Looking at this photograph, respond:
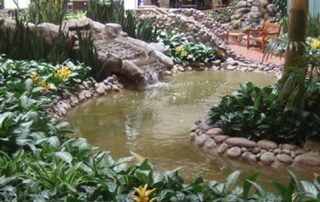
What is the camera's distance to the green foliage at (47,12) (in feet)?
35.4

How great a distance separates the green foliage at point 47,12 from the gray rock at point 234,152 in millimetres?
6377

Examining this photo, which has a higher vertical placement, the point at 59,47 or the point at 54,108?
the point at 59,47

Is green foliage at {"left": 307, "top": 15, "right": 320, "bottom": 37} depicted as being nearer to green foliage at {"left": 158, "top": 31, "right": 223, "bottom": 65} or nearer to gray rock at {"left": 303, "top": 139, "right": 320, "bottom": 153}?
green foliage at {"left": 158, "top": 31, "right": 223, "bottom": 65}

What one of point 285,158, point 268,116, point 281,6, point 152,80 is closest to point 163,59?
point 152,80

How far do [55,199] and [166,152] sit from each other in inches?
94.1

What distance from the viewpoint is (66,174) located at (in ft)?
10.8

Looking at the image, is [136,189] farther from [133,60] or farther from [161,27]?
[161,27]

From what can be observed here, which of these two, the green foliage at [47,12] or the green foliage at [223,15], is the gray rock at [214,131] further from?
the green foliage at [223,15]

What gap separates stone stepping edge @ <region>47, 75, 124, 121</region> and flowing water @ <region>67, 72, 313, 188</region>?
126 mm

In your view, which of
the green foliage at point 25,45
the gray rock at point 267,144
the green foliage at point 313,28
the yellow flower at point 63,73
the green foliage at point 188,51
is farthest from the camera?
the green foliage at point 188,51

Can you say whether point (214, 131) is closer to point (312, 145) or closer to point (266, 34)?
point (312, 145)

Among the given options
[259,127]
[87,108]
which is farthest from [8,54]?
[259,127]

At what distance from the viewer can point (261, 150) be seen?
5051mm

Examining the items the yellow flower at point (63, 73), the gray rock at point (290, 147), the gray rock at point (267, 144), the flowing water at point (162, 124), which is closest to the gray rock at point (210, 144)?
the flowing water at point (162, 124)
